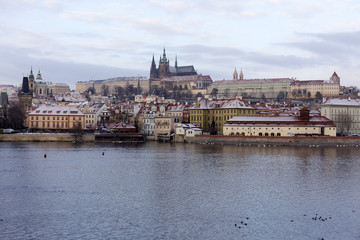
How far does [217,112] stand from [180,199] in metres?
58.6

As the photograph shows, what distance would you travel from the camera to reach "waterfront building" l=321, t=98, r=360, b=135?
87.1 m

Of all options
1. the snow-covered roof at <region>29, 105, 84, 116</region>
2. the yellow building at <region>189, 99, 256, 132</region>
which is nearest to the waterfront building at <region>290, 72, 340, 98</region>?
the yellow building at <region>189, 99, 256, 132</region>

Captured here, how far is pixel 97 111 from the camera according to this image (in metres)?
96.3

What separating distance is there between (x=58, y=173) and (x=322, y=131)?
4499cm

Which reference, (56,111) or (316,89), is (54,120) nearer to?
(56,111)

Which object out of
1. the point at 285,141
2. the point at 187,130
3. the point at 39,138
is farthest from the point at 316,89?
the point at 39,138

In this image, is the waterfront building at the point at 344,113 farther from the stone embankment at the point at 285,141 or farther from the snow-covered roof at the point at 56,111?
the snow-covered roof at the point at 56,111

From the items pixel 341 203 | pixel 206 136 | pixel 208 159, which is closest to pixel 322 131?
pixel 206 136

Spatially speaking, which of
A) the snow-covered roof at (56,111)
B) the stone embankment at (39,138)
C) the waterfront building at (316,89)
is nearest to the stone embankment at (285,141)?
the stone embankment at (39,138)

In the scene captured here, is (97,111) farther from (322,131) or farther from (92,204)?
(92,204)

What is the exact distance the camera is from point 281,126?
74.8m

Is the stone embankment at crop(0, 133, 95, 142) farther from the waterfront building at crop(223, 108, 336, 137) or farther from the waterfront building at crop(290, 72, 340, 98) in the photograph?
the waterfront building at crop(290, 72, 340, 98)

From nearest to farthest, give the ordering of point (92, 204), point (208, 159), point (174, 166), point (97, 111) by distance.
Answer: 1. point (92, 204)
2. point (174, 166)
3. point (208, 159)
4. point (97, 111)

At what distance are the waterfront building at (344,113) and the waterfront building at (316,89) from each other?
335 ft
